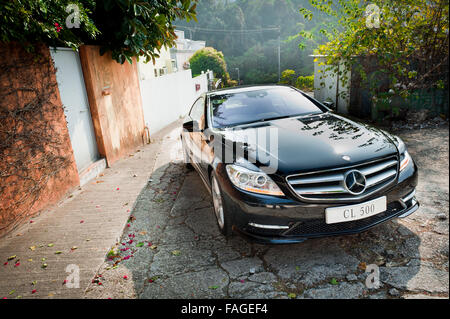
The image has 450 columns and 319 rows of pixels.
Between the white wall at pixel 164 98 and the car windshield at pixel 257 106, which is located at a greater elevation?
the car windshield at pixel 257 106

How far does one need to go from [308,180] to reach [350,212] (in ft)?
1.33

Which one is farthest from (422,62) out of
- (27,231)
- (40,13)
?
(27,231)

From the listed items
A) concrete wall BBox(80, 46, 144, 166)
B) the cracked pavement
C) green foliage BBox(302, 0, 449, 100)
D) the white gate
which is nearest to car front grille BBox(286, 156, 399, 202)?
the cracked pavement

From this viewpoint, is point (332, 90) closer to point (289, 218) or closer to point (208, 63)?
point (289, 218)

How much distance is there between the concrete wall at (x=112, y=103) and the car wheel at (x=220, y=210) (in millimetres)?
3423

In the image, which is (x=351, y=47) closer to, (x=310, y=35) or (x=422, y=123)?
(x=310, y=35)

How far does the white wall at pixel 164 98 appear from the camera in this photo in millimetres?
9055

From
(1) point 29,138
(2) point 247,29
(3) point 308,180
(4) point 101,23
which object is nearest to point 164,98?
(4) point 101,23

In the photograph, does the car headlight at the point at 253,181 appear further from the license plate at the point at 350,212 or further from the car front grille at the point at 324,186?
the license plate at the point at 350,212

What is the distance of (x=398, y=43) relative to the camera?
633cm

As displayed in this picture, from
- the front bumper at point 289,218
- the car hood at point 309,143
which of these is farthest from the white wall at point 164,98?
the front bumper at point 289,218

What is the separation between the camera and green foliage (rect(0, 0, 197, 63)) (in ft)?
10.7

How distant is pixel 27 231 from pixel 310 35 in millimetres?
7148

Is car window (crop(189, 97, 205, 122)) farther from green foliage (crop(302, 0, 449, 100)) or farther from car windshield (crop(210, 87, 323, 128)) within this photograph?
green foliage (crop(302, 0, 449, 100))
